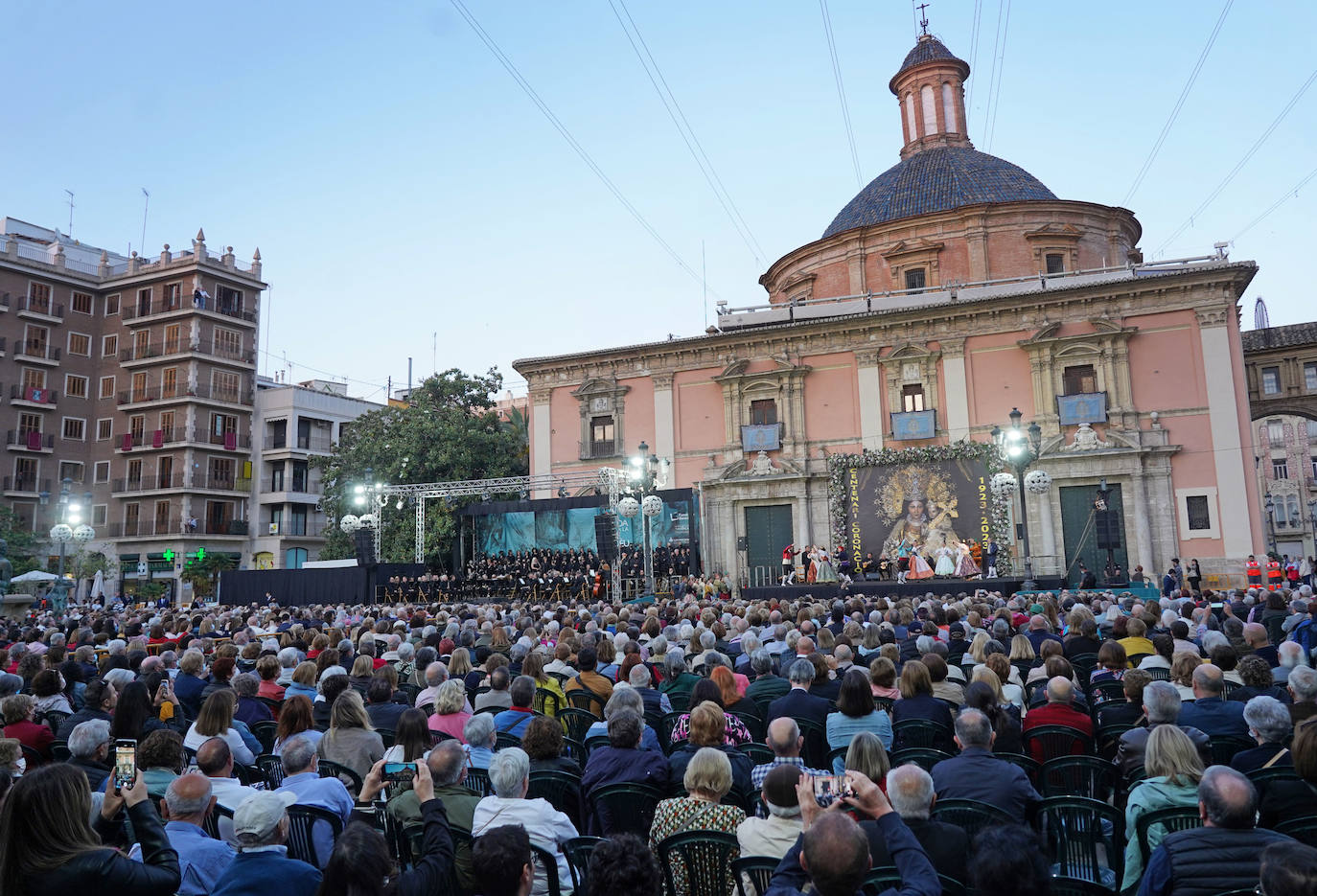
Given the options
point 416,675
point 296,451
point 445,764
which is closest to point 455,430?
point 296,451

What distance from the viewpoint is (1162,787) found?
4.33 m

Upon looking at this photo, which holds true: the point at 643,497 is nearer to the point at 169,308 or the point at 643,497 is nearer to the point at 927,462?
the point at 927,462

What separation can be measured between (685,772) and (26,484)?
4866cm

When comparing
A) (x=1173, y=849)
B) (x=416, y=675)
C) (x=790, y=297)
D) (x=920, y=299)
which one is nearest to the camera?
(x=1173, y=849)

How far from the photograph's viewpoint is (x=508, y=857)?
307cm

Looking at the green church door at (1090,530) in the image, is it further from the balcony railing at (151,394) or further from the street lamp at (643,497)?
the balcony railing at (151,394)

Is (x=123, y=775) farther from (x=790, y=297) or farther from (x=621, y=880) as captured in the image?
(x=790, y=297)

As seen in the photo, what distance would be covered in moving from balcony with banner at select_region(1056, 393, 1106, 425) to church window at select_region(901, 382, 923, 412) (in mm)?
4261

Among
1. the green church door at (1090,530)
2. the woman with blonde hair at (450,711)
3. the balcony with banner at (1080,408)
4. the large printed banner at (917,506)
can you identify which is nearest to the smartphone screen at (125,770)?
the woman with blonde hair at (450,711)

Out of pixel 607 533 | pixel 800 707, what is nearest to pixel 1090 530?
pixel 607 533

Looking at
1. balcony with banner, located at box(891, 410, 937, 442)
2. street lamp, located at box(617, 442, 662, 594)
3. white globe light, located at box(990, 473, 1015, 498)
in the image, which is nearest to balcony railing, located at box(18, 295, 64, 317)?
street lamp, located at box(617, 442, 662, 594)

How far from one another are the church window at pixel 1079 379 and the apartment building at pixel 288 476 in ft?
116

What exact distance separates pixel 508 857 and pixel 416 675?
5880 millimetres

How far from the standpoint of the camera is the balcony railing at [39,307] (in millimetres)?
42656
